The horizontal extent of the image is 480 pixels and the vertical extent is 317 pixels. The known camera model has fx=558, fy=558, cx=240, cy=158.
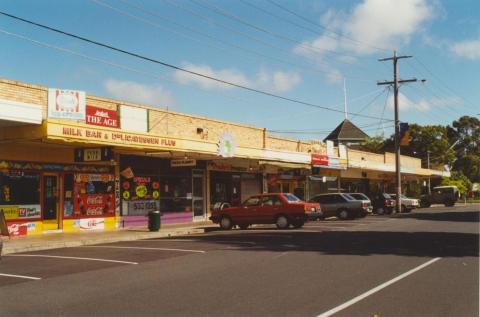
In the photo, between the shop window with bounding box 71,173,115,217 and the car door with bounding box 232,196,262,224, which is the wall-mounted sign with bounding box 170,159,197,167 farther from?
the shop window with bounding box 71,173,115,217

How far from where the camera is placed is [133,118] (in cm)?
2406

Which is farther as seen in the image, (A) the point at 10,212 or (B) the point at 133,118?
(B) the point at 133,118

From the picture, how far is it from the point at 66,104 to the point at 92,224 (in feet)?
17.0

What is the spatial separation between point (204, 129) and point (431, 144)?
203 ft

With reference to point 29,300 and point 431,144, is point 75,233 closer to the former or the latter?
point 29,300

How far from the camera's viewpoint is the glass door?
28.9 m

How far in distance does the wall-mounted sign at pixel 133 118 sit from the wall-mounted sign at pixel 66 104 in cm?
313

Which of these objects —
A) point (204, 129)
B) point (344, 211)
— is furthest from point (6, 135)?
point (344, 211)

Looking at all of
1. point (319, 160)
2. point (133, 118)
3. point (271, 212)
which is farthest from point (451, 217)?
point (133, 118)

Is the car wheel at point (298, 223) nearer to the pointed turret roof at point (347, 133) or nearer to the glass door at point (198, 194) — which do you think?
the glass door at point (198, 194)

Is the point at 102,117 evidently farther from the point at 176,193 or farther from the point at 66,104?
the point at 176,193

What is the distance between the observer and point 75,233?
2098cm

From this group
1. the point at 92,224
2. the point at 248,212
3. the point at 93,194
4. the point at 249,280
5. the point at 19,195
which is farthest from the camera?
the point at 248,212

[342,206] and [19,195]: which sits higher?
[19,195]
